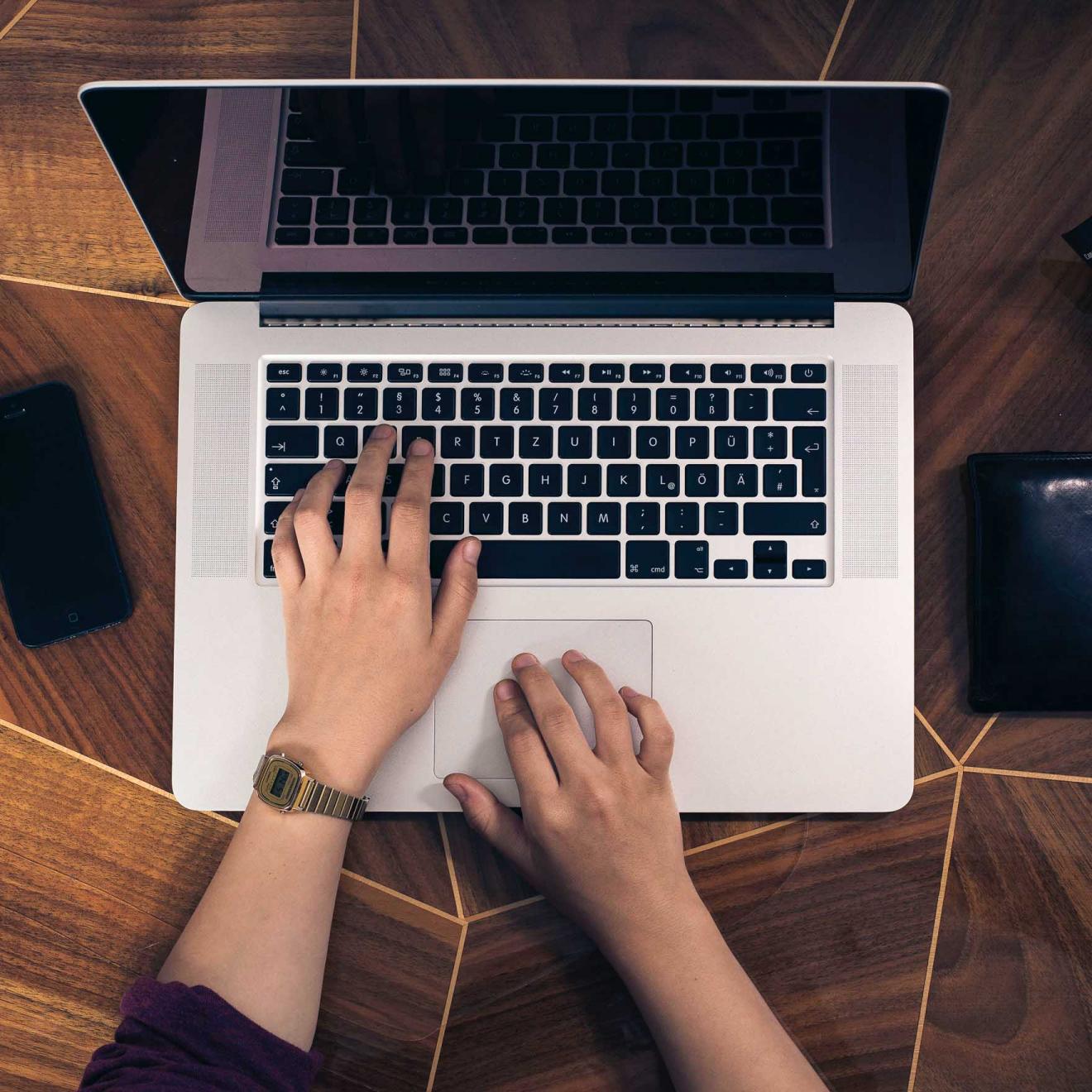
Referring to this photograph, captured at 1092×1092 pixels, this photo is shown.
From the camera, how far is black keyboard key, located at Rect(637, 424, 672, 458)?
71cm

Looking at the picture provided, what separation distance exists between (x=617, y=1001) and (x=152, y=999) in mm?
374

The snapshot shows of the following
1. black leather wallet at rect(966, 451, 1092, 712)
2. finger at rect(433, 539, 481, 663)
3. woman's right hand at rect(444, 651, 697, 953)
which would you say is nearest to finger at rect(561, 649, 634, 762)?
woman's right hand at rect(444, 651, 697, 953)

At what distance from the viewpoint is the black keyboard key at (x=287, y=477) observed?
717mm

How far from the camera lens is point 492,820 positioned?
71 cm

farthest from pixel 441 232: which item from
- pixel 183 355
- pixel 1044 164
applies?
pixel 1044 164

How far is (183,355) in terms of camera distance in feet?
2.36

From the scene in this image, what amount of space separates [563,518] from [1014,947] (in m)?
0.54

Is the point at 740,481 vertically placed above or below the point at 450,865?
above

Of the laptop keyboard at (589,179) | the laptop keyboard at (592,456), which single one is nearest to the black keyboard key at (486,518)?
the laptop keyboard at (592,456)

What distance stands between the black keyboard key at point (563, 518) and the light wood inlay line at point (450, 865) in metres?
0.27

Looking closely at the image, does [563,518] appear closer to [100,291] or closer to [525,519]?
[525,519]

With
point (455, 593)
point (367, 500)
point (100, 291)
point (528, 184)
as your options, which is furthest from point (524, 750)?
point (100, 291)

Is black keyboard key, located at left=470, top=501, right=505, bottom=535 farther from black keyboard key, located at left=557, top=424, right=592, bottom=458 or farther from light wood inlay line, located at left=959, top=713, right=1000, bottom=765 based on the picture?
light wood inlay line, located at left=959, top=713, right=1000, bottom=765

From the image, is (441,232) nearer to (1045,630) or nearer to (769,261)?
(769,261)
